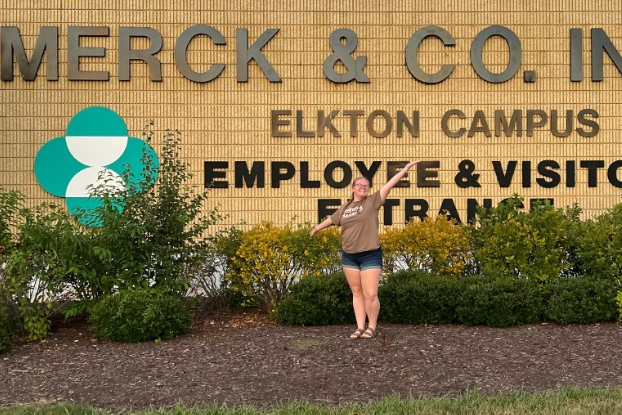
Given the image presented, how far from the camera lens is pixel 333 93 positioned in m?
13.5

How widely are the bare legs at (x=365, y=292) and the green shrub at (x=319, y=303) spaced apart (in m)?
0.72

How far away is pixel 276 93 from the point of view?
529 inches

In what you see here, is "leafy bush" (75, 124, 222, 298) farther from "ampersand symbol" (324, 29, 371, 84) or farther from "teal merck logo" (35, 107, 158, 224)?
"ampersand symbol" (324, 29, 371, 84)

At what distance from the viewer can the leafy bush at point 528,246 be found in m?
9.78

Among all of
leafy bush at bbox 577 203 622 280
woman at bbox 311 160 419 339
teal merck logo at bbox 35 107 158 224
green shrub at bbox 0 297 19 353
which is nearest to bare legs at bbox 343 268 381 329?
woman at bbox 311 160 419 339

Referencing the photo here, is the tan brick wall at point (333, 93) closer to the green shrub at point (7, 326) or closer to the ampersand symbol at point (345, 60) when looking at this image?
the ampersand symbol at point (345, 60)

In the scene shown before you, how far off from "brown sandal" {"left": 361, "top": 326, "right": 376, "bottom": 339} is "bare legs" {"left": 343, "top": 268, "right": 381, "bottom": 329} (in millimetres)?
34

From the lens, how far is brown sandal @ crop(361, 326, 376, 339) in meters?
8.34

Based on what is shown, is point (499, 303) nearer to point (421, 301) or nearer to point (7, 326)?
point (421, 301)

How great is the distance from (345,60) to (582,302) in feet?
20.7

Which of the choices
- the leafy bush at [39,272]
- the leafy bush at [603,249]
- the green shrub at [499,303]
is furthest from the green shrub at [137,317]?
the leafy bush at [603,249]

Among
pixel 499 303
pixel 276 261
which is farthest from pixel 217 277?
pixel 499 303

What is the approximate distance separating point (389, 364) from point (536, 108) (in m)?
7.77

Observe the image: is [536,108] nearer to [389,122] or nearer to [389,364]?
[389,122]
